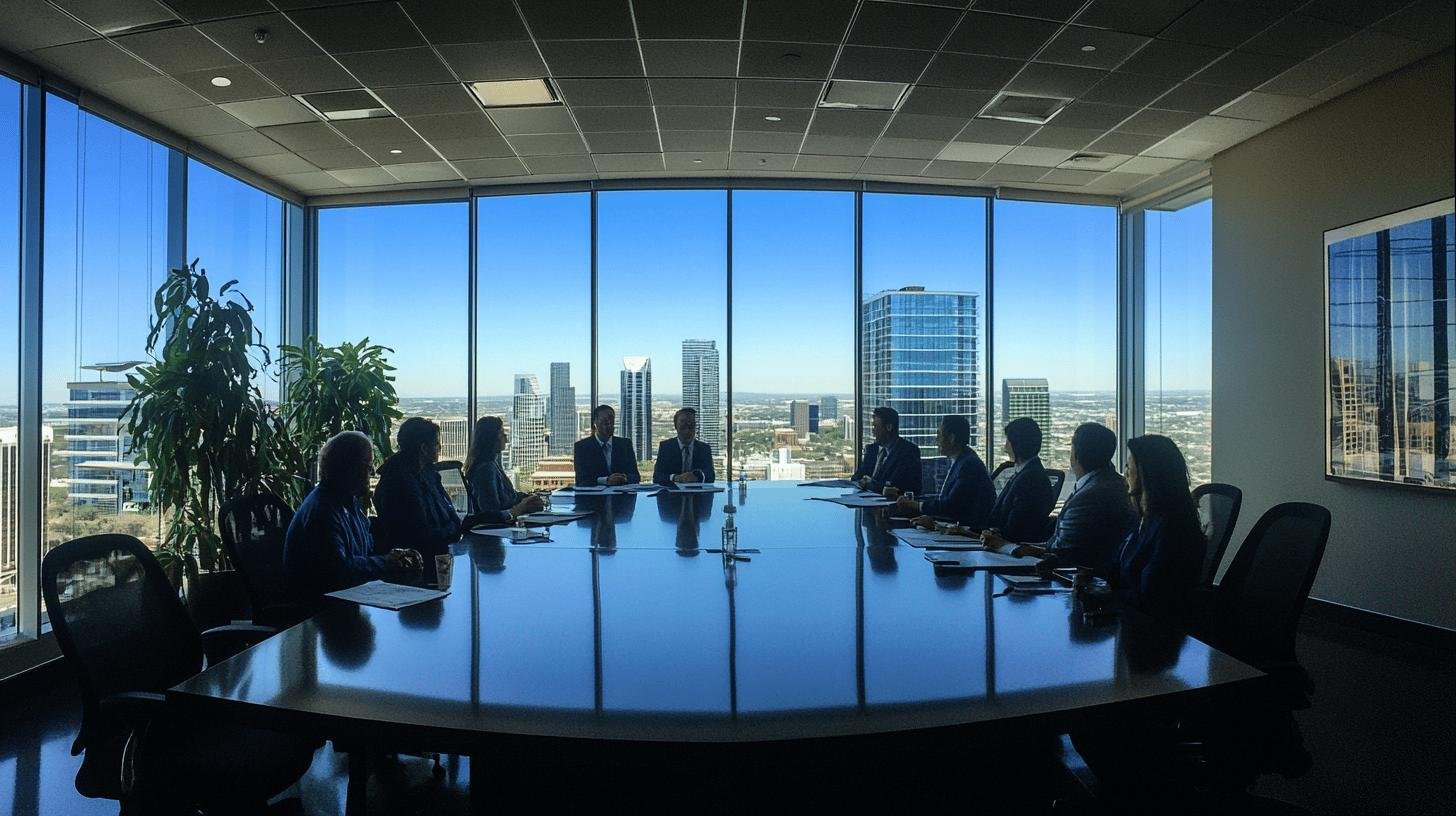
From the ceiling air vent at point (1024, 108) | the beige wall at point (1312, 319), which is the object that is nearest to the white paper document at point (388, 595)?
the ceiling air vent at point (1024, 108)

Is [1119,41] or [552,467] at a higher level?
[1119,41]

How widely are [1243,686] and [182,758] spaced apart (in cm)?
250

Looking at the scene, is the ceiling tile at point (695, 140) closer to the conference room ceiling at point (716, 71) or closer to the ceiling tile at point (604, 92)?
the conference room ceiling at point (716, 71)

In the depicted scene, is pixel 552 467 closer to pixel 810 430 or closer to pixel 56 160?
pixel 810 430

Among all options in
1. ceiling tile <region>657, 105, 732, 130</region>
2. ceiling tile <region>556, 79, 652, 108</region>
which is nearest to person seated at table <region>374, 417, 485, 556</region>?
ceiling tile <region>556, 79, 652, 108</region>

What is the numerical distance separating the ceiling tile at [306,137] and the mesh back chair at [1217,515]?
609 cm

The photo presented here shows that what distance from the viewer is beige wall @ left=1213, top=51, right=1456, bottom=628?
16.0ft

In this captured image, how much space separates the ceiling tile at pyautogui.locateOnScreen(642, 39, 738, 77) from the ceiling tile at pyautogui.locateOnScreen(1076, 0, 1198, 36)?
1923mm

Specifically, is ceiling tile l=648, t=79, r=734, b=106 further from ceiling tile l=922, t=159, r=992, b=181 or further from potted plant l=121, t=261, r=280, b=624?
potted plant l=121, t=261, r=280, b=624

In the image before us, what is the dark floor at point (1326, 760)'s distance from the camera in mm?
2939

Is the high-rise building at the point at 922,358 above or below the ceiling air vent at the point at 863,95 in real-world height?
below

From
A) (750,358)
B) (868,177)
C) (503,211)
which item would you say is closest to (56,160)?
(503,211)

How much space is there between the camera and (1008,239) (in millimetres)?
8109

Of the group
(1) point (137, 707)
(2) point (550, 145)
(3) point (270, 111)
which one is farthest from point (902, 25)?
(1) point (137, 707)
